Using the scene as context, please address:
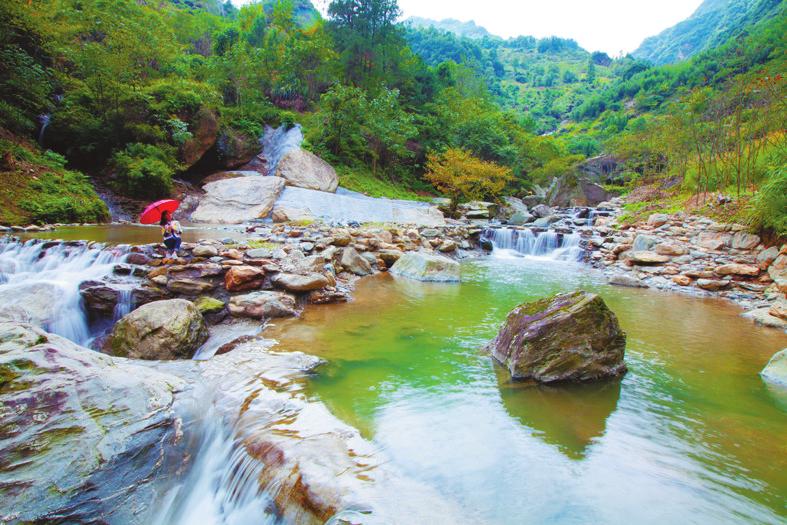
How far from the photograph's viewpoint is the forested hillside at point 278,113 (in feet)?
41.5

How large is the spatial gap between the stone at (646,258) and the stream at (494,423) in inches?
204

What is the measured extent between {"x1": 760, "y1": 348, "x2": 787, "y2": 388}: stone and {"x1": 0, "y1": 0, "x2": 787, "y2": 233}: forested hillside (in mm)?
7276

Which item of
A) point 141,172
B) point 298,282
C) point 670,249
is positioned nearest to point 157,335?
point 298,282

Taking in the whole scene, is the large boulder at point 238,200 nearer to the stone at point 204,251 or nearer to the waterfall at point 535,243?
the stone at point 204,251

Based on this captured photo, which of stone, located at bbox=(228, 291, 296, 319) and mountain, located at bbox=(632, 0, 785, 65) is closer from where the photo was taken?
stone, located at bbox=(228, 291, 296, 319)

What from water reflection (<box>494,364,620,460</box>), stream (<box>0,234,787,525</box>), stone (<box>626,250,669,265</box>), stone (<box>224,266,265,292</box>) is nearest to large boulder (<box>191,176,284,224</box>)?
stream (<box>0,234,787,525</box>)

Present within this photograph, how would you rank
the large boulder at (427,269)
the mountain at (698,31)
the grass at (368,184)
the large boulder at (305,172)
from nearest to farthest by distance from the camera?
the large boulder at (427,269), the large boulder at (305,172), the grass at (368,184), the mountain at (698,31)

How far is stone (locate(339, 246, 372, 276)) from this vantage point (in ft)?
33.0

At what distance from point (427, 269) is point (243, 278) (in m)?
5.04

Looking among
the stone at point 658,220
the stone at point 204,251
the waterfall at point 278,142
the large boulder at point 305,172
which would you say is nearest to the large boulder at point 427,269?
the stone at point 204,251

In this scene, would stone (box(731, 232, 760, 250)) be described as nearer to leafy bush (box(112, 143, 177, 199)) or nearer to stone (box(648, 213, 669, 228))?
stone (box(648, 213, 669, 228))

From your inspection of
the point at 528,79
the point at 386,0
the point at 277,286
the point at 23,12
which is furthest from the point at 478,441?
the point at 528,79

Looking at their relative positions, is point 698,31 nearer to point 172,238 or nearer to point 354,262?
point 354,262

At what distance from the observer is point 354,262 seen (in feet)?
33.4
